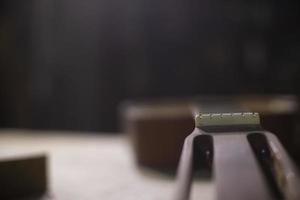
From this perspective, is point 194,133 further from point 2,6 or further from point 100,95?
point 2,6

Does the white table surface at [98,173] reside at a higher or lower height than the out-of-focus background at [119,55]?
lower

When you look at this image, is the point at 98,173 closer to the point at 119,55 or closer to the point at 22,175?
the point at 22,175

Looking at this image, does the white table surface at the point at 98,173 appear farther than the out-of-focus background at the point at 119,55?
No

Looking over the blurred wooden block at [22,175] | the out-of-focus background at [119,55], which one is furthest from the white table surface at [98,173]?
the out-of-focus background at [119,55]

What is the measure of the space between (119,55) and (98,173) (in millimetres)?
2012

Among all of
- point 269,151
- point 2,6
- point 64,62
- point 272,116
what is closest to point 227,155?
point 269,151

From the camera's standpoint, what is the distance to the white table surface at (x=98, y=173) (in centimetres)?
142

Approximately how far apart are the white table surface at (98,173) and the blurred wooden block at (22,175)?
0.05 meters

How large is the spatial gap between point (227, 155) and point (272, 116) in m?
0.51

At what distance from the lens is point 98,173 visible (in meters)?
1.90

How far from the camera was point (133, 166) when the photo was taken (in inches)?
81.6

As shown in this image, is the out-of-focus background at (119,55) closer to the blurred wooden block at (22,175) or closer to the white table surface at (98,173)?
the white table surface at (98,173)

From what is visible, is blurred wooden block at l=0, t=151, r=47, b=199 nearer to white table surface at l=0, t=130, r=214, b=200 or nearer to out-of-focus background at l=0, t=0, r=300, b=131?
white table surface at l=0, t=130, r=214, b=200

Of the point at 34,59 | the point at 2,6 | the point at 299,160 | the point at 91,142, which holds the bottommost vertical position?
the point at 91,142
